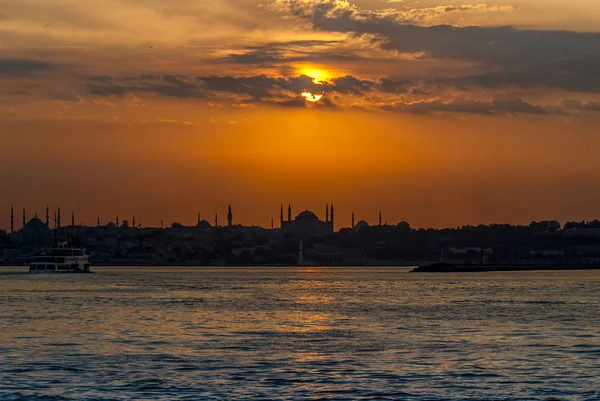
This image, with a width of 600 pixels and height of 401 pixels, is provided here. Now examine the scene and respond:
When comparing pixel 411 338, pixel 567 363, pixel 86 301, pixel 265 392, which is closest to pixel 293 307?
pixel 86 301

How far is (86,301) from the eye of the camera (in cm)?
9200

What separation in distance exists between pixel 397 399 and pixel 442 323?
102ft

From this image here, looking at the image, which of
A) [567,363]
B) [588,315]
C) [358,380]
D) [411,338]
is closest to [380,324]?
[411,338]

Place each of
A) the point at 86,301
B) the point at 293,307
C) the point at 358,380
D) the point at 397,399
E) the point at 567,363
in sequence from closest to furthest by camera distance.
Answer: the point at 397,399 < the point at 358,380 < the point at 567,363 < the point at 293,307 < the point at 86,301

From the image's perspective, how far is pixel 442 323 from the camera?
64.3 meters

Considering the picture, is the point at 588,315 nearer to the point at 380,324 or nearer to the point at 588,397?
the point at 380,324

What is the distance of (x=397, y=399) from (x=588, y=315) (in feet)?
136

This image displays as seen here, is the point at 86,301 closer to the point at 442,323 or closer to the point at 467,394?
the point at 442,323

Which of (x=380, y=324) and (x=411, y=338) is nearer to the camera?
(x=411, y=338)

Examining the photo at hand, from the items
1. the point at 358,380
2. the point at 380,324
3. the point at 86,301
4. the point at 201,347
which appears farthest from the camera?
the point at 86,301

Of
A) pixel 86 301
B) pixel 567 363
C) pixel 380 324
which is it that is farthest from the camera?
pixel 86 301

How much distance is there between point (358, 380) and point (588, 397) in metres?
7.88

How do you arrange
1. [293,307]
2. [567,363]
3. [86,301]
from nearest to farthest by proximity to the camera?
[567,363] → [293,307] → [86,301]

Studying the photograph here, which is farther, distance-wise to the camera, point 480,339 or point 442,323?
point 442,323
